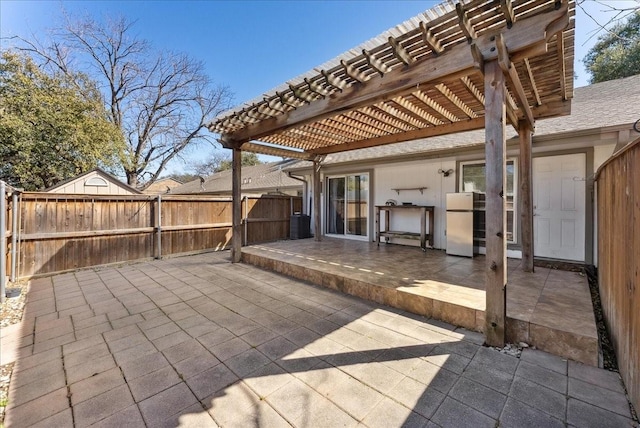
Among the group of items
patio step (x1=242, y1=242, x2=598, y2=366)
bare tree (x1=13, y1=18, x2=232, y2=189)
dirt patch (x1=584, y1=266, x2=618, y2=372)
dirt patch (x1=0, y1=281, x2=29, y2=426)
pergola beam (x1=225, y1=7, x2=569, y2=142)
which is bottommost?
dirt patch (x1=0, y1=281, x2=29, y2=426)

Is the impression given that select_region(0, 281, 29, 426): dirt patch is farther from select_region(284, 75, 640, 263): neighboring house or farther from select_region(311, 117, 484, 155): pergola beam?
select_region(284, 75, 640, 263): neighboring house

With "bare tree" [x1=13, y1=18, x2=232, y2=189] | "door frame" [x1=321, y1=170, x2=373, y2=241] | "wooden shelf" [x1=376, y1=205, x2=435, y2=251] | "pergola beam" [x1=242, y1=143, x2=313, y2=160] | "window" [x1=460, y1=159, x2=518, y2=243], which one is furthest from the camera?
"bare tree" [x1=13, y1=18, x2=232, y2=189]

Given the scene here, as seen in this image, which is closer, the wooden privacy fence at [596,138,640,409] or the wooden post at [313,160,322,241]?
the wooden privacy fence at [596,138,640,409]

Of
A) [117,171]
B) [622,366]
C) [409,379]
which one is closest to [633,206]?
[622,366]

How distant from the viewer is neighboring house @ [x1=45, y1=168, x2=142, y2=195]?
8.85 metres

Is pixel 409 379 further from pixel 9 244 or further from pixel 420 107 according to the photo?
pixel 9 244

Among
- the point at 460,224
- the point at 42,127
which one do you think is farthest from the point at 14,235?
the point at 460,224

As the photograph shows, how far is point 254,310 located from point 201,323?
60 cm

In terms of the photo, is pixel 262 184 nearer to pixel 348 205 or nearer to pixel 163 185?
pixel 348 205

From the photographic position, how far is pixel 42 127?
9.56 meters

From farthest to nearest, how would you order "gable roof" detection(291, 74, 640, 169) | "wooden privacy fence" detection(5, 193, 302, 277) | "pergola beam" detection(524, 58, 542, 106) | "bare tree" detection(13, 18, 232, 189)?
"bare tree" detection(13, 18, 232, 189) < "wooden privacy fence" detection(5, 193, 302, 277) < "gable roof" detection(291, 74, 640, 169) < "pergola beam" detection(524, 58, 542, 106)

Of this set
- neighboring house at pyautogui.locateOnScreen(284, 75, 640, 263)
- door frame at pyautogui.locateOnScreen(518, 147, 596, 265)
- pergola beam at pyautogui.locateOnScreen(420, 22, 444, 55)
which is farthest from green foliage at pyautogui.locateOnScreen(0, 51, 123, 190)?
door frame at pyautogui.locateOnScreen(518, 147, 596, 265)

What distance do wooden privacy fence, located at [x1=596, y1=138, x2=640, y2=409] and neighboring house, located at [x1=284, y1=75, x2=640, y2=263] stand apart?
180 cm

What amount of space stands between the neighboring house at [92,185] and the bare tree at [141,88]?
12.9 feet
